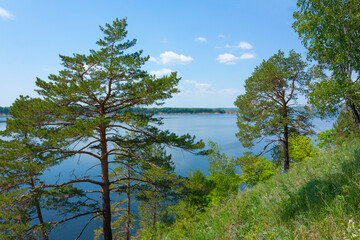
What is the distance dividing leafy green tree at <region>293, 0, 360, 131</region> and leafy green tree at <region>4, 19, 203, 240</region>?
5267mm

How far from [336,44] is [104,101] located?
9.47 metres

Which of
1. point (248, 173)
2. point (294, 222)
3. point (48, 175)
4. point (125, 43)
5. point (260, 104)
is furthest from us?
point (48, 175)

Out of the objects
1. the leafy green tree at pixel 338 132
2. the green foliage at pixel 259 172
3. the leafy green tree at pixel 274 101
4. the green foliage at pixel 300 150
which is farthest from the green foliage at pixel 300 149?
the leafy green tree at pixel 274 101

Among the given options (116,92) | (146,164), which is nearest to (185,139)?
(146,164)

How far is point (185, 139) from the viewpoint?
377 inches

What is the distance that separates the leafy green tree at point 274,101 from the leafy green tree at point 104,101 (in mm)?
6215

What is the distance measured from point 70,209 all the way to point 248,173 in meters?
14.4

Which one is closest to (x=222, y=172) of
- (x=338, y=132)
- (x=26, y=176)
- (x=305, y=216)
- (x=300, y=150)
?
(x=300, y=150)

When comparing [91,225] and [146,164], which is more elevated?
[146,164]

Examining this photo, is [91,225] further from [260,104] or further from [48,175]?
[260,104]

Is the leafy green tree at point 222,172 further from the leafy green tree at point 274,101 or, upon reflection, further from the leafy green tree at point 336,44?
the leafy green tree at point 336,44

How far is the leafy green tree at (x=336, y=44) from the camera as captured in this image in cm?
633

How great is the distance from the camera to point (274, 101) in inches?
534

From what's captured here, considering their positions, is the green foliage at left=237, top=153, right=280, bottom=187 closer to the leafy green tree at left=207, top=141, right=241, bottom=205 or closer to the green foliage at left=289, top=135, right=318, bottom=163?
the leafy green tree at left=207, top=141, right=241, bottom=205
